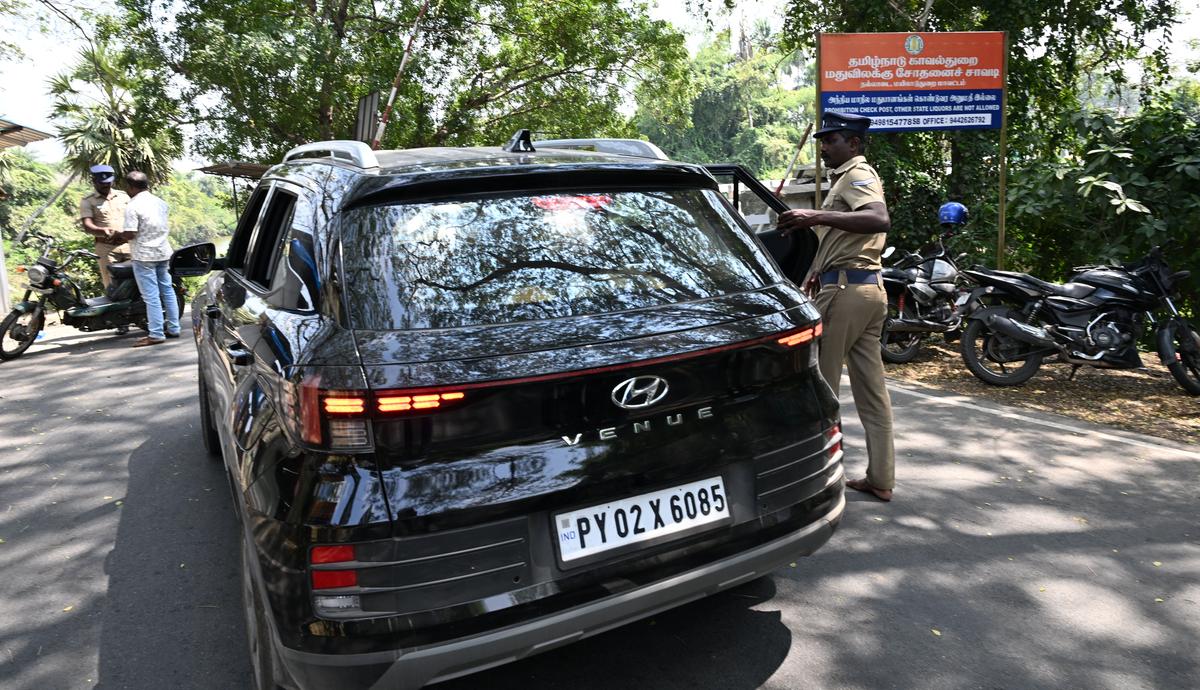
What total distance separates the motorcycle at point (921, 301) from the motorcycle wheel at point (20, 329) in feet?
29.7

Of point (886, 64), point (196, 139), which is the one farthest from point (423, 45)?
point (886, 64)

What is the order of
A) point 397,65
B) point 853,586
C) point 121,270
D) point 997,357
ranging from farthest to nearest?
1. point 397,65
2. point 121,270
3. point 997,357
4. point 853,586

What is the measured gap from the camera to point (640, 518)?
7.64ft

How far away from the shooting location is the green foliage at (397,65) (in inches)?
543

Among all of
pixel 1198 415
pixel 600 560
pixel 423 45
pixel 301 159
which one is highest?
pixel 423 45

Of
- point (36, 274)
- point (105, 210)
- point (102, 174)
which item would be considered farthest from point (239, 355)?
point (105, 210)

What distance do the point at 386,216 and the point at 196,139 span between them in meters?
15.4

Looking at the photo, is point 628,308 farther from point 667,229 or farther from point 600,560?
point 600,560

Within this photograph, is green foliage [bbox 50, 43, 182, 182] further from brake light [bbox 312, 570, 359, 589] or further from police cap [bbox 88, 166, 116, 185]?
brake light [bbox 312, 570, 359, 589]

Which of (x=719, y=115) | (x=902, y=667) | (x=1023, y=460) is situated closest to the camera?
(x=902, y=667)

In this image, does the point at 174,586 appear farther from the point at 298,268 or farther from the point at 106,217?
the point at 106,217

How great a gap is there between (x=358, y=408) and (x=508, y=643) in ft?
2.32

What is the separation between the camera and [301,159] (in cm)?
358

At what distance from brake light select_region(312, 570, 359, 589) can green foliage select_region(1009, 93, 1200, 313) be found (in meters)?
7.23
